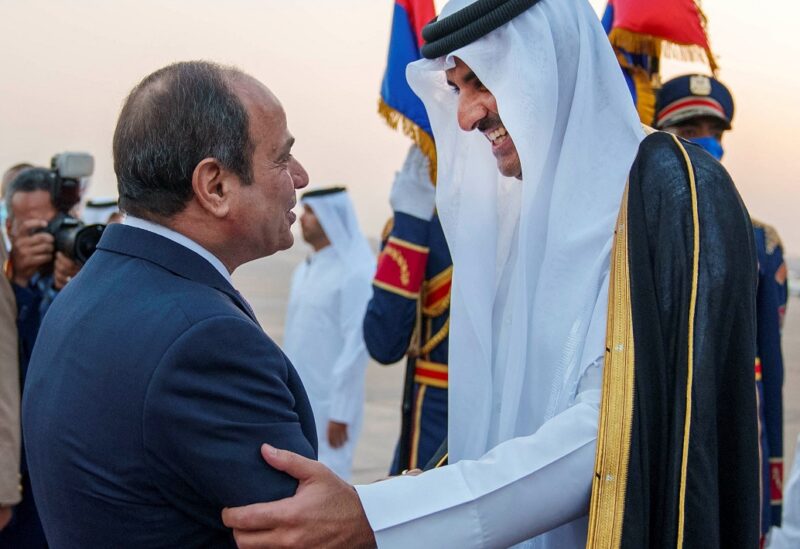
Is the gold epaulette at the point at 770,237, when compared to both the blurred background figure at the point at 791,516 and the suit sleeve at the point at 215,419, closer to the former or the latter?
the blurred background figure at the point at 791,516

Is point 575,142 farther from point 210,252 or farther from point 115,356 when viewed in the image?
point 115,356

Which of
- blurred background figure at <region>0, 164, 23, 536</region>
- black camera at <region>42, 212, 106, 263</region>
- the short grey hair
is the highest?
the short grey hair

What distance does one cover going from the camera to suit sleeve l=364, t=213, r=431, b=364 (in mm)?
4078

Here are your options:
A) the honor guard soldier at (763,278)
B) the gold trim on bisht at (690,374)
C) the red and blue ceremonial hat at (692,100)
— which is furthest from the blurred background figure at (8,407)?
the red and blue ceremonial hat at (692,100)

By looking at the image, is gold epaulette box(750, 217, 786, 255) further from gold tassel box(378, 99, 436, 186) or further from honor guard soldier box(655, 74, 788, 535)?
gold tassel box(378, 99, 436, 186)

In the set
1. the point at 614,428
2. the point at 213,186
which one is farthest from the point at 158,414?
the point at 614,428

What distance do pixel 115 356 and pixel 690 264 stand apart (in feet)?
3.31

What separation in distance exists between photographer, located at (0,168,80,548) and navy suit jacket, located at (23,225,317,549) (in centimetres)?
183

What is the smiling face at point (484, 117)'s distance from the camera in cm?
227

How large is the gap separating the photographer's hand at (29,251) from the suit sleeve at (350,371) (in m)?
2.48

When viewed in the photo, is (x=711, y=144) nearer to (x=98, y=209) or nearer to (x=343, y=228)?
(x=343, y=228)

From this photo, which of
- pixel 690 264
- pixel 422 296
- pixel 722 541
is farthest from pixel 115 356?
pixel 422 296

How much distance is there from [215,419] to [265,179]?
0.49 m

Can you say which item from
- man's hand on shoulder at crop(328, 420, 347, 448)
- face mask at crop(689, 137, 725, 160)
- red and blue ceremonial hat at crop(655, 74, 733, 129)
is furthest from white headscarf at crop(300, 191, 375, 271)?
face mask at crop(689, 137, 725, 160)
